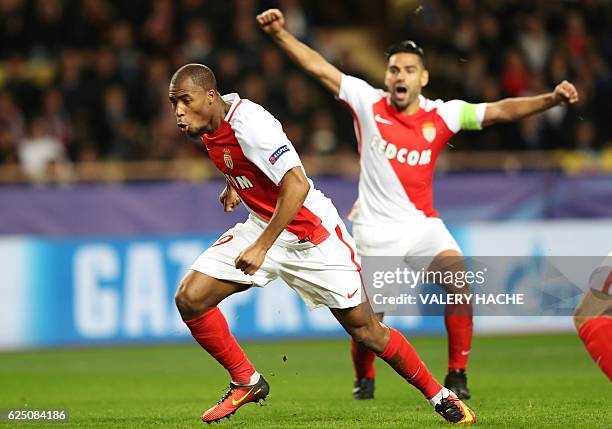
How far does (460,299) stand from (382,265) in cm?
61

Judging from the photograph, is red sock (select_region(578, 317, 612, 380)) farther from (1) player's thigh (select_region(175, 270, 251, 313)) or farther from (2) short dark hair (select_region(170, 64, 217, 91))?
(2) short dark hair (select_region(170, 64, 217, 91))

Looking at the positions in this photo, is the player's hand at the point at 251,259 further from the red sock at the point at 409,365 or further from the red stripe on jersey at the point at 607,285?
the red stripe on jersey at the point at 607,285

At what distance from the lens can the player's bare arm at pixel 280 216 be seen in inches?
248

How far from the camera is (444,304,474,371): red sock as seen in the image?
27.4 ft

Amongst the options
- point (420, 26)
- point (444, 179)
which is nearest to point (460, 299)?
point (444, 179)

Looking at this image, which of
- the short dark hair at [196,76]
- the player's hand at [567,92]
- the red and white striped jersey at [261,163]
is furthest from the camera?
the player's hand at [567,92]

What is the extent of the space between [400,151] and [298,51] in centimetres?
103

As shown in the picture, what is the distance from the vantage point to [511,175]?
1409 centimetres

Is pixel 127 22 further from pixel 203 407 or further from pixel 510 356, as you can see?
pixel 203 407

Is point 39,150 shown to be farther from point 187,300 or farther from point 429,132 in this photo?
point 187,300

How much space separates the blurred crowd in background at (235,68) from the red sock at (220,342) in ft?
27.2

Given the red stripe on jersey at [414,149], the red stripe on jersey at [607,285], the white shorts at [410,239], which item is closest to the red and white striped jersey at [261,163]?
the white shorts at [410,239]

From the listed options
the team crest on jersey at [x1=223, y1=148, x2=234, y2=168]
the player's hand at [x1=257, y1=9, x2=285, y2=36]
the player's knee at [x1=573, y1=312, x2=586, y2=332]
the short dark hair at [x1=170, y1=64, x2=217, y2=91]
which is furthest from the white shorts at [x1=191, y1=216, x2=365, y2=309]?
the player's hand at [x1=257, y1=9, x2=285, y2=36]

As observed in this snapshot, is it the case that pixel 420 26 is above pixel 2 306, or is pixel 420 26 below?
above
